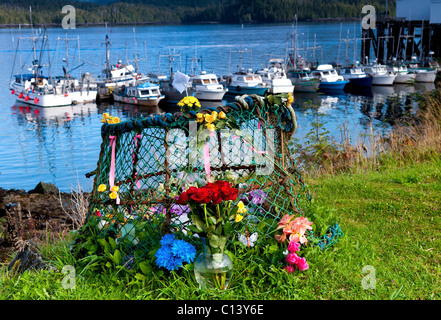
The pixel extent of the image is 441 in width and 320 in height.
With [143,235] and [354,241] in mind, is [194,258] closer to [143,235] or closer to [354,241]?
[143,235]

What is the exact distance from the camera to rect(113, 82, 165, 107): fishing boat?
4303 centimetres

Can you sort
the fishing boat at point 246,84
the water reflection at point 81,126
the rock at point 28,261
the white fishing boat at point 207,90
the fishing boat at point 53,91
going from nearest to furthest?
the rock at point 28,261
the water reflection at point 81,126
the white fishing boat at point 207,90
the fishing boat at point 53,91
the fishing boat at point 246,84

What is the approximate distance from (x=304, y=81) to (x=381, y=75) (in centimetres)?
829

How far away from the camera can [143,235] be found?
4.47 metres

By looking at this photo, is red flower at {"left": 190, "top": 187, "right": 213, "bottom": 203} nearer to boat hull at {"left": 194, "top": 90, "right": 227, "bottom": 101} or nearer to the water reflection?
the water reflection

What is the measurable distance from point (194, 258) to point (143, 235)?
0.53 meters

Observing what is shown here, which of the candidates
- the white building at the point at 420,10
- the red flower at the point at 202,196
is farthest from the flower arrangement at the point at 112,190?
the white building at the point at 420,10

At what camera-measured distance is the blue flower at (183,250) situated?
3992 mm

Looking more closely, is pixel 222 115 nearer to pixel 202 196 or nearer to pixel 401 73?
pixel 202 196

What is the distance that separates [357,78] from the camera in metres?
49.8

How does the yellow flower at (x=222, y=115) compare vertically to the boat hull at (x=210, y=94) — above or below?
above

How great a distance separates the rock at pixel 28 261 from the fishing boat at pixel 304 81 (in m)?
44.1

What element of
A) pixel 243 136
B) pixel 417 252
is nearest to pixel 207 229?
pixel 243 136

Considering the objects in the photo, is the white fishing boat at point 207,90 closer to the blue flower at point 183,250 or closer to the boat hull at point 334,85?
the boat hull at point 334,85
